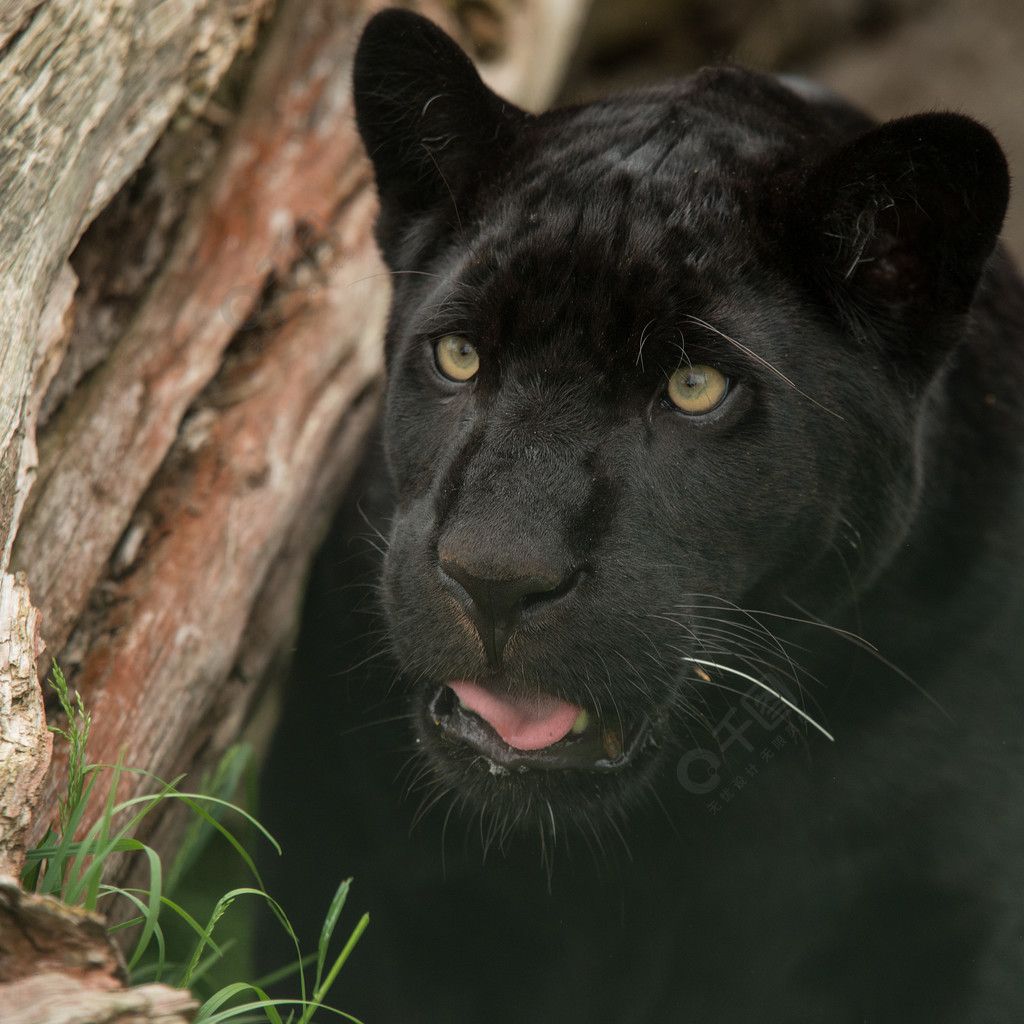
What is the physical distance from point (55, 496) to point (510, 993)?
65.5 inches

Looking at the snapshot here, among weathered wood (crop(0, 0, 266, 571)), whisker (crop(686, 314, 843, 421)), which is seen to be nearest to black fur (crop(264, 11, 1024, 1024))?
whisker (crop(686, 314, 843, 421))

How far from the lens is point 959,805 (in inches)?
114

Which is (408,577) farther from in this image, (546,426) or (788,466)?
(788,466)

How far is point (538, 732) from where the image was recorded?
7.50 ft

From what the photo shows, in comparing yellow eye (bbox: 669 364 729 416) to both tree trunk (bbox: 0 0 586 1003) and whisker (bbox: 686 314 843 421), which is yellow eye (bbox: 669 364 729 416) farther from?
tree trunk (bbox: 0 0 586 1003)

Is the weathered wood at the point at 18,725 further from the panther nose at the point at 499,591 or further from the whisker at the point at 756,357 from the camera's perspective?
the whisker at the point at 756,357

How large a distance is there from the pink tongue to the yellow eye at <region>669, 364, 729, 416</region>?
640 millimetres

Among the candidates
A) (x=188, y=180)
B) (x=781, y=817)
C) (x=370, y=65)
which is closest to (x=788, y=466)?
(x=781, y=817)

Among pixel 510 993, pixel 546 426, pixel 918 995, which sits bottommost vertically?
pixel 510 993

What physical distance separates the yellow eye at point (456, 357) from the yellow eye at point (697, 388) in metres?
0.44

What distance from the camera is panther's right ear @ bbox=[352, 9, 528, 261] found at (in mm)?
2666

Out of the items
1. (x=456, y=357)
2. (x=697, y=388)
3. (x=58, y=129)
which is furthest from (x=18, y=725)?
(x=697, y=388)

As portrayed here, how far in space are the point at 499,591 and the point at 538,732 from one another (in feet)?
1.25

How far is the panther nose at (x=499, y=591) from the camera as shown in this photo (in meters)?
2.03
